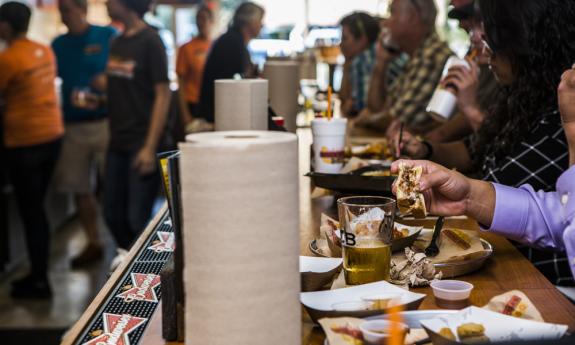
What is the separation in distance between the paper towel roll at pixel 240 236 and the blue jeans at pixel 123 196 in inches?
134

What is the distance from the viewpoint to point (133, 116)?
4.33m

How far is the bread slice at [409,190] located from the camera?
4.81 ft

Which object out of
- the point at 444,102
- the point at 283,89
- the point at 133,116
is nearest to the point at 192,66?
the point at 133,116

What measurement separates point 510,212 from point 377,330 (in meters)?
0.77

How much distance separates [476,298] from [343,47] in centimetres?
530

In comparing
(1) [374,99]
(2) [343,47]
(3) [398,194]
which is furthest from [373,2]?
(3) [398,194]

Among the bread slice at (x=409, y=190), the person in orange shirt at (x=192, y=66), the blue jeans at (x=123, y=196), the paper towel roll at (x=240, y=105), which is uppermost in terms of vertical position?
the paper towel roll at (x=240, y=105)

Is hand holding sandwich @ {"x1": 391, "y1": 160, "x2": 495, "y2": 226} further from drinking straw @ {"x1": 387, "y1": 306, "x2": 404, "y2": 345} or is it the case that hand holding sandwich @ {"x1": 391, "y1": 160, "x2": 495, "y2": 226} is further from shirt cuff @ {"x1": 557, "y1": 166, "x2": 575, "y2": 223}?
drinking straw @ {"x1": 387, "y1": 306, "x2": 404, "y2": 345}

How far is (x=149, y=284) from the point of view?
155cm

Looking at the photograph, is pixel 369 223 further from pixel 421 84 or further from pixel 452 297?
pixel 421 84

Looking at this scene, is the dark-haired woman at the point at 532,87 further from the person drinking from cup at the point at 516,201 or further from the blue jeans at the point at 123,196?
the blue jeans at the point at 123,196

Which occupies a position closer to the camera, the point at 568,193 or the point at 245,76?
the point at 568,193

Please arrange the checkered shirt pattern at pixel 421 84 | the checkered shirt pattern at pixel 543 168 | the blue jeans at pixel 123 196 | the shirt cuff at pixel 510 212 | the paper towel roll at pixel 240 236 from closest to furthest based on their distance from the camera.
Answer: the paper towel roll at pixel 240 236 < the shirt cuff at pixel 510 212 < the checkered shirt pattern at pixel 543 168 < the checkered shirt pattern at pixel 421 84 < the blue jeans at pixel 123 196

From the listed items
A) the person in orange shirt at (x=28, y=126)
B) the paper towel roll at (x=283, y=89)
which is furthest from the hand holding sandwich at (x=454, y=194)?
the person in orange shirt at (x=28, y=126)
